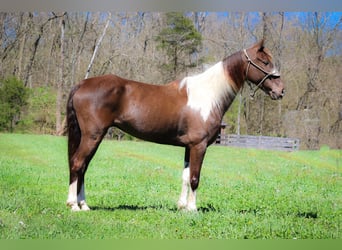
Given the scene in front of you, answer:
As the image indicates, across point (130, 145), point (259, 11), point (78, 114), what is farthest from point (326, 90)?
point (78, 114)

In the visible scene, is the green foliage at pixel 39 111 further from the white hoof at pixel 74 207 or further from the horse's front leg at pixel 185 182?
the horse's front leg at pixel 185 182

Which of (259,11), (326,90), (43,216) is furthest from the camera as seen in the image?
(326,90)

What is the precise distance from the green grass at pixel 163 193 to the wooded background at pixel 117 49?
0.40 metres

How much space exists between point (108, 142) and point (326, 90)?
315 centimetres

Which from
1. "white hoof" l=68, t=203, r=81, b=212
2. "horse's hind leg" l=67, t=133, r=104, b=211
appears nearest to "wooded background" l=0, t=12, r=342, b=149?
"horse's hind leg" l=67, t=133, r=104, b=211

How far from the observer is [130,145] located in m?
5.45

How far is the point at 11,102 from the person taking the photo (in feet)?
17.0

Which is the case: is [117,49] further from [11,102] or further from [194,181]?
[194,181]

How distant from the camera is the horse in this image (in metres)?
3.81

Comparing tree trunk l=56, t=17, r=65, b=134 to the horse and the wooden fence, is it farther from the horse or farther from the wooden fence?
the wooden fence

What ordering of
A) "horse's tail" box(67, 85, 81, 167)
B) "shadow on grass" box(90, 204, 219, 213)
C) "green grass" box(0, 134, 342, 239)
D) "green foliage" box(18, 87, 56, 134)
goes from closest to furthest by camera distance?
"green grass" box(0, 134, 342, 239), "horse's tail" box(67, 85, 81, 167), "shadow on grass" box(90, 204, 219, 213), "green foliage" box(18, 87, 56, 134)

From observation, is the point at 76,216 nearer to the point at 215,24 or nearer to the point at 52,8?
the point at 52,8

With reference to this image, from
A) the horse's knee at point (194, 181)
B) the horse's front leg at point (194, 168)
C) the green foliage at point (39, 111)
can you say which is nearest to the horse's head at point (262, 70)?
the horse's front leg at point (194, 168)

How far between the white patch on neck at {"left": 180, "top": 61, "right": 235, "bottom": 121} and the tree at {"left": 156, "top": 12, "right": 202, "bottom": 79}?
120 centimetres
